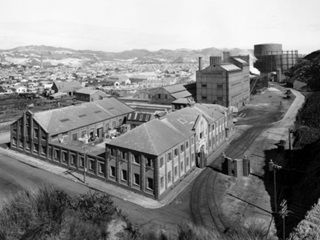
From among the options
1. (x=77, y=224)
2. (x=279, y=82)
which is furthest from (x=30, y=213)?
(x=279, y=82)

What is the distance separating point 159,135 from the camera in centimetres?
4259

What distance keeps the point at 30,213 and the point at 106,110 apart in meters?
46.8

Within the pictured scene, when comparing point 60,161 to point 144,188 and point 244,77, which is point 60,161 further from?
point 244,77

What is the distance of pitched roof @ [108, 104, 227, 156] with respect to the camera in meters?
39.9

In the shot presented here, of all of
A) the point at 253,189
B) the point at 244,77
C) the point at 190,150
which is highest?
the point at 244,77

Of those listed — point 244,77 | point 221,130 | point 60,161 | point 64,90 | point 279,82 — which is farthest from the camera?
point 279,82

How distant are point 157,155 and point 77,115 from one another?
30.0 metres

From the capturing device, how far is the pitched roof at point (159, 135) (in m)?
39.9

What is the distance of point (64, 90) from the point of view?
148 metres

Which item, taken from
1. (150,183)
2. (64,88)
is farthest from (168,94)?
(64,88)

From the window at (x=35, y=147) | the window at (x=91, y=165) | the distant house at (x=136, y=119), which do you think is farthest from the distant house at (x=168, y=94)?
the window at (x=91, y=165)

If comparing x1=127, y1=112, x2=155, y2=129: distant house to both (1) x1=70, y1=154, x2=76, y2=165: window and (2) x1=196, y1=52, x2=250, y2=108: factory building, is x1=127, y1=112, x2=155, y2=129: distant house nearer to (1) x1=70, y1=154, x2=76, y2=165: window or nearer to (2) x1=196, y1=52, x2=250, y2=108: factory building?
(1) x1=70, y1=154, x2=76, y2=165: window

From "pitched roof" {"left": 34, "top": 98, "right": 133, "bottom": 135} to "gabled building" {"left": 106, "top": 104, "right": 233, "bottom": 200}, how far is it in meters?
17.7

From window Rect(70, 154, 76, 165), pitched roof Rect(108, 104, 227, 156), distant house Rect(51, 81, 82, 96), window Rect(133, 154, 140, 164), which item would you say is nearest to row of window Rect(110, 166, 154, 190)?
window Rect(133, 154, 140, 164)
